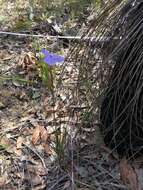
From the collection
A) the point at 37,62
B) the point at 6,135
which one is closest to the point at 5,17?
the point at 37,62

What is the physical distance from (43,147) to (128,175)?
44 cm

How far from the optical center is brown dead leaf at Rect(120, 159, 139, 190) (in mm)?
2021

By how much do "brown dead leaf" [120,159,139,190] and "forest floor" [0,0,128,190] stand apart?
0.02 metres

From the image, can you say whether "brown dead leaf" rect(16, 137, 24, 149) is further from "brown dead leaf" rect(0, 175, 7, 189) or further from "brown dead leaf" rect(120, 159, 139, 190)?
"brown dead leaf" rect(120, 159, 139, 190)

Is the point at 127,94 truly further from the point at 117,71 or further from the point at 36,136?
the point at 36,136

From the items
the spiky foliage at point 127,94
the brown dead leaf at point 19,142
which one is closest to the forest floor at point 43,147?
the brown dead leaf at point 19,142

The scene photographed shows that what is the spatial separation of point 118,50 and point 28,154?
2.27 feet

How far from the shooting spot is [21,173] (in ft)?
6.81

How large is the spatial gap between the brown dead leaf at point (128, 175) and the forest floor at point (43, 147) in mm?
24

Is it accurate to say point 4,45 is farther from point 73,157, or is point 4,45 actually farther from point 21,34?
point 73,157

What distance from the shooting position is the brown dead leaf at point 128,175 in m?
2.02

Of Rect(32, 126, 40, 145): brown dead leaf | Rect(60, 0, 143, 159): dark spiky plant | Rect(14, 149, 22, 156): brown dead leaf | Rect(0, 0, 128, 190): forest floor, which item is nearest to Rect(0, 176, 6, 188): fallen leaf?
Rect(0, 0, 128, 190): forest floor

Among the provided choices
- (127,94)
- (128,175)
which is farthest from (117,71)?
(128,175)

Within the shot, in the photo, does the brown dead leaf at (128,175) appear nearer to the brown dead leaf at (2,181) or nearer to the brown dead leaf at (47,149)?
the brown dead leaf at (47,149)
